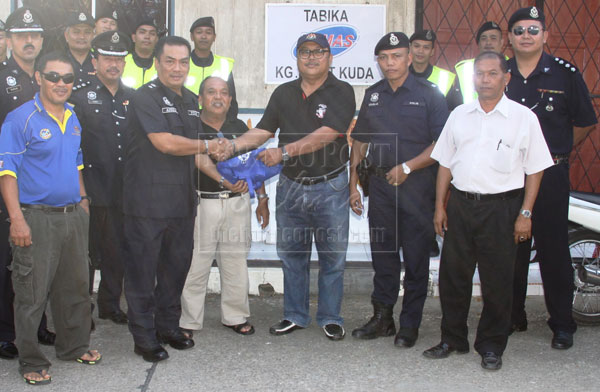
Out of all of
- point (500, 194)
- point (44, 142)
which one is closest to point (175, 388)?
point (44, 142)

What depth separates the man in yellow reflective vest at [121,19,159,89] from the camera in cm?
607

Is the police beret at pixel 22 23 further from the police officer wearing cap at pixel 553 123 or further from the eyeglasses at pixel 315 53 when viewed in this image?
the police officer wearing cap at pixel 553 123

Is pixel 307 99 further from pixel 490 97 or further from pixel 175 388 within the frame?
pixel 175 388

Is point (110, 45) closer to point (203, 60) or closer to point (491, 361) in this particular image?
point (203, 60)

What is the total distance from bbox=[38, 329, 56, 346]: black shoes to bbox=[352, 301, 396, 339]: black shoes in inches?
88.6

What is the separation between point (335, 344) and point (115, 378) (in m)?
1.63

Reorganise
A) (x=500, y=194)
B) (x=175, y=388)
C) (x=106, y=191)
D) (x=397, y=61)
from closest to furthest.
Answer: (x=175, y=388) → (x=500, y=194) → (x=397, y=61) → (x=106, y=191)

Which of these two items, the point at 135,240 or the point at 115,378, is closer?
the point at 115,378

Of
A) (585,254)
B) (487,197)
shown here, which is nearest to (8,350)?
(487,197)

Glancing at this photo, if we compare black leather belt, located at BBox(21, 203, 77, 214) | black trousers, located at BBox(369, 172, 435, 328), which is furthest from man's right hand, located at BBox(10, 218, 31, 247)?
black trousers, located at BBox(369, 172, 435, 328)

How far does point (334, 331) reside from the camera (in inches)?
203

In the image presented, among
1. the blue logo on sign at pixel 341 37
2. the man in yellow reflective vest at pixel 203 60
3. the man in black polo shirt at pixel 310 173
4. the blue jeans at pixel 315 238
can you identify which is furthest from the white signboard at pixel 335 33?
the blue jeans at pixel 315 238

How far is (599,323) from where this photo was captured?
5.45m

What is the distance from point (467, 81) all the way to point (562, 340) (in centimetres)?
241
